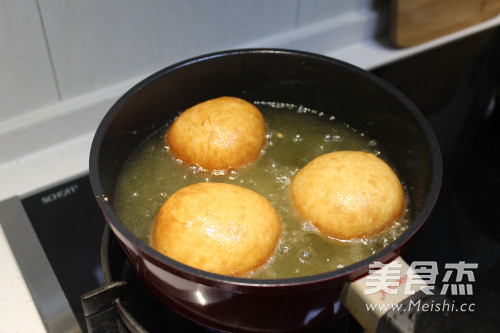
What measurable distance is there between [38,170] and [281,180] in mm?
494

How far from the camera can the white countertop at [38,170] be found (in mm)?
808

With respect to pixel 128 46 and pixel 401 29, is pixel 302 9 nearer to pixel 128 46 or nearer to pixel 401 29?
pixel 401 29

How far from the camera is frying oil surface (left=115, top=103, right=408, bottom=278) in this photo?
737 millimetres

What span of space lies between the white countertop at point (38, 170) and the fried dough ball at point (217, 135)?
0.90ft

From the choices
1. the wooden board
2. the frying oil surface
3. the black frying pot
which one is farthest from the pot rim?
the wooden board

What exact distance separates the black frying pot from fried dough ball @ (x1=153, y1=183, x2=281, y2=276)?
0.05m

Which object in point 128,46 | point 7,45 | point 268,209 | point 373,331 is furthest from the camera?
point 128,46

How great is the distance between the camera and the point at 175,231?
27.2 inches

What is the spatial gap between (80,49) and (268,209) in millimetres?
508

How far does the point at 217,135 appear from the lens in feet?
2.77

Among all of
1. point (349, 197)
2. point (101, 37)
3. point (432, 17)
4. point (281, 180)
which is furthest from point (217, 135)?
point (432, 17)

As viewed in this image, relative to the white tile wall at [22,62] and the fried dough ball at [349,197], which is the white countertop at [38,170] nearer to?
the white tile wall at [22,62]

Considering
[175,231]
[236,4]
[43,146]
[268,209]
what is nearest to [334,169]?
[268,209]

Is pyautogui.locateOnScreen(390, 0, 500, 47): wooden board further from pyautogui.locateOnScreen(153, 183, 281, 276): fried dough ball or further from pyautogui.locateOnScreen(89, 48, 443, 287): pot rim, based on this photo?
pyautogui.locateOnScreen(153, 183, 281, 276): fried dough ball
